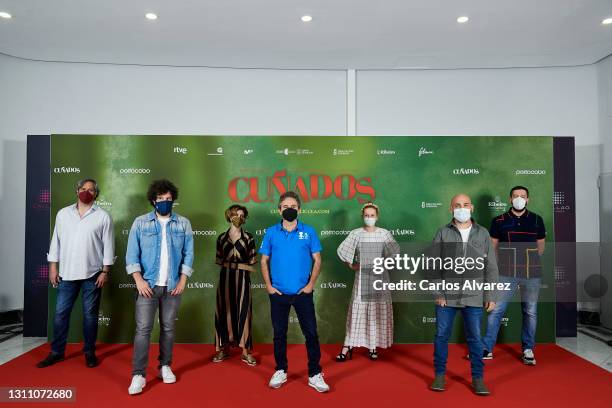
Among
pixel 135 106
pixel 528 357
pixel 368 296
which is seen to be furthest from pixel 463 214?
pixel 135 106

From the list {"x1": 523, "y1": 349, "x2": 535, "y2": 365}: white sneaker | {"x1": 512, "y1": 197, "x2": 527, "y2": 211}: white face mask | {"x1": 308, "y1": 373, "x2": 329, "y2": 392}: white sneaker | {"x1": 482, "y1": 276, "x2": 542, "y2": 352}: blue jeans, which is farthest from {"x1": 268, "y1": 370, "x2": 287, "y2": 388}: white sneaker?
{"x1": 512, "y1": 197, "x2": 527, "y2": 211}: white face mask

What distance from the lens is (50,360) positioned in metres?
3.62

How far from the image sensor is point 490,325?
3801 millimetres

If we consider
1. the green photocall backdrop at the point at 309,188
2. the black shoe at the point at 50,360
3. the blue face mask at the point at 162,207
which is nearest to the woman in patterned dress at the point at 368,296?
the green photocall backdrop at the point at 309,188

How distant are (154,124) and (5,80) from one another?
1.90 metres

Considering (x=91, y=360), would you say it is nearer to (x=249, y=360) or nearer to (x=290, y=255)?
(x=249, y=360)

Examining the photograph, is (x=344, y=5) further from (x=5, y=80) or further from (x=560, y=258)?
(x=5, y=80)

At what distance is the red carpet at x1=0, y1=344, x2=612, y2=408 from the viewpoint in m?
2.91

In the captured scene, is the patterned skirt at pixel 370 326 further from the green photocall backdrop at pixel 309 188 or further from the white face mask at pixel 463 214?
the white face mask at pixel 463 214

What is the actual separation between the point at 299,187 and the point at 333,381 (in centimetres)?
197

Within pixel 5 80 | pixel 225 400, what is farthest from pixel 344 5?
pixel 5 80

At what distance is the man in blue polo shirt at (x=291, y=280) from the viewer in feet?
10.00

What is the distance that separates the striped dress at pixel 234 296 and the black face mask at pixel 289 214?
0.79 metres

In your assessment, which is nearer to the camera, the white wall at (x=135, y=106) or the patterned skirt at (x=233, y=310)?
the patterned skirt at (x=233, y=310)
